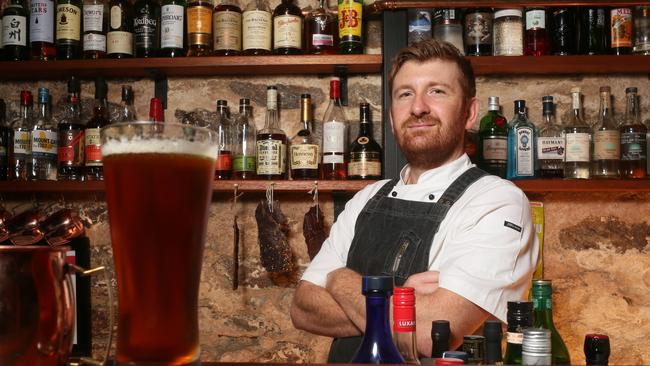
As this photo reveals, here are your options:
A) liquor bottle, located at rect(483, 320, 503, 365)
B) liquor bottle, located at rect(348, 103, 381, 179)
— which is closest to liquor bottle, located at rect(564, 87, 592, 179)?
liquor bottle, located at rect(348, 103, 381, 179)

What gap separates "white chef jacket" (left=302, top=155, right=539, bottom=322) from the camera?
5.07ft

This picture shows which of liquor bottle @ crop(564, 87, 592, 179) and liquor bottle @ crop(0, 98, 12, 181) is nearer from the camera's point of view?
liquor bottle @ crop(564, 87, 592, 179)

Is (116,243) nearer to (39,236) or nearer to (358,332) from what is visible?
(358,332)

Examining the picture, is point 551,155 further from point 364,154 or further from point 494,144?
point 364,154

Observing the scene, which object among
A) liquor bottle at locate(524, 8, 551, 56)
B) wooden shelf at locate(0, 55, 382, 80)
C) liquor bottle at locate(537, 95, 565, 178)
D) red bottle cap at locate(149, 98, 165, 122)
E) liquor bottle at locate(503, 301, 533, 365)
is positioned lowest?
liquor bottle at locate(503, 301, 533, 365)

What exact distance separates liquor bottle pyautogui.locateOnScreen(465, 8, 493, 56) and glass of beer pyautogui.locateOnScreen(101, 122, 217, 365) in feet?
5.52

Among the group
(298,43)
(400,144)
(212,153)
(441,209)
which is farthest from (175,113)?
(212,153)

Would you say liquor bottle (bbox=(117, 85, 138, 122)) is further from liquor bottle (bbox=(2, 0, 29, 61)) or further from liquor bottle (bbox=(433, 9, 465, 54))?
liquor bottle (bbox=(433, 9, 465, 54))

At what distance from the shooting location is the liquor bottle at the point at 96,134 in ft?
7.26

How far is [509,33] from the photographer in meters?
2.12

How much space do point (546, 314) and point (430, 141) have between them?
0.57 metres

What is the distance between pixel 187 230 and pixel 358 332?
1.12 metres

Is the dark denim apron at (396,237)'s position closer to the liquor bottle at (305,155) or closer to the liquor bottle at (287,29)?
the liquor bottle at (305,155)

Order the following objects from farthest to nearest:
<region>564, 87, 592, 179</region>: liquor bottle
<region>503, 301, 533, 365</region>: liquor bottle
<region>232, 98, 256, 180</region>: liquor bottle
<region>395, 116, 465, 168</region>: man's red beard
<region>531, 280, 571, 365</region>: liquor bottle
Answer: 1. <region>232, 98, 256, 180</region>: liquor bottle
2. <region>564, 87, 592, 179</region>: liquor bottle
3. <region>395, 116, 465, 168</region>: man's red beard
4. <region>531, 280, 571, 365</region>: liquor bottle
5. <region>503, 301, 533, 365</region>: liquor bottle
